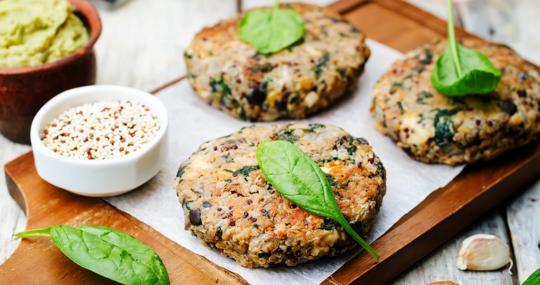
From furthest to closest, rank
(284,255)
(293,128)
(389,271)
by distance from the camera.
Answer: (293,128) → (389,271) → (284,255)

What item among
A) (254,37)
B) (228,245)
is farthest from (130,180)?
(254,37)

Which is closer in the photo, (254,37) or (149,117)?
(149,117)

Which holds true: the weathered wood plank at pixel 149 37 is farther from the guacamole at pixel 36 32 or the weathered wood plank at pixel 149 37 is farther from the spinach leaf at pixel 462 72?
the spinach leaf at pixel 462 72

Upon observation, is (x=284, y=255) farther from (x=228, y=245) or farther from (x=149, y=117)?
(x=149, y=117)

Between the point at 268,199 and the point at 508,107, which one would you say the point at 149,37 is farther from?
the point at 508,107

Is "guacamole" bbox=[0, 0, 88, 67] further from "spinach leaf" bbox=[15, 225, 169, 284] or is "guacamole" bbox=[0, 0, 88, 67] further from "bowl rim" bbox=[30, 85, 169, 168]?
"spinach leaf" bbox=[15, 225, 169, 284]

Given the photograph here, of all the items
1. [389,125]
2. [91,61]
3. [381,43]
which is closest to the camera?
[389,125]

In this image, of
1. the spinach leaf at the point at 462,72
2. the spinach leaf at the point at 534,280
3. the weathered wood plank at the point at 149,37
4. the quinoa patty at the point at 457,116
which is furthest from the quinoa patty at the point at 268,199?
the weathered wood plank at the point at 149,37
